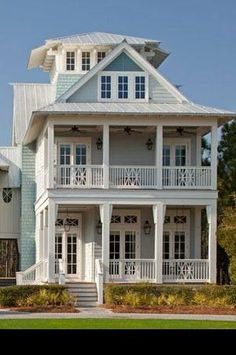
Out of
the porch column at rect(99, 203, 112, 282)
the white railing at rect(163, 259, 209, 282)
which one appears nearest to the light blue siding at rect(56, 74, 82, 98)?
the porch column at rect(99, 203, 112, 282)

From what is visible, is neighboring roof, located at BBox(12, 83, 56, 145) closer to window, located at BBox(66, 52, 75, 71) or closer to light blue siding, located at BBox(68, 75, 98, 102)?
window, located at BBox(66, 52, 75, 71)

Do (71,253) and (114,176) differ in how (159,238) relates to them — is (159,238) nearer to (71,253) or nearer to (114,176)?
(114,176)

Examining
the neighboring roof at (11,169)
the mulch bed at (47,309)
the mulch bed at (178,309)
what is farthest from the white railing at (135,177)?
the neighboring roof at (11,169)

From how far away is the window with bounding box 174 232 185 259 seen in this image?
98.5ft

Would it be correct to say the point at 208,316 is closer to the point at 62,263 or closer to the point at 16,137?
the point at 62,263

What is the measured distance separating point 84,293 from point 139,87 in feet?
27.3

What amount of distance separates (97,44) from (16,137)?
590cm

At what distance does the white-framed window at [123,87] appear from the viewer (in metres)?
29.5

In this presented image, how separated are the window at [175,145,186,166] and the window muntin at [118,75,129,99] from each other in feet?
9.72

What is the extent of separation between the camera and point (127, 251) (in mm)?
30234

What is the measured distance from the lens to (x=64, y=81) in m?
33.2

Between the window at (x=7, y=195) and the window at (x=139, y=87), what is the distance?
852cm

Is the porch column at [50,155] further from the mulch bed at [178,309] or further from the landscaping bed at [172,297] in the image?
the mulch bed at [178,309]
